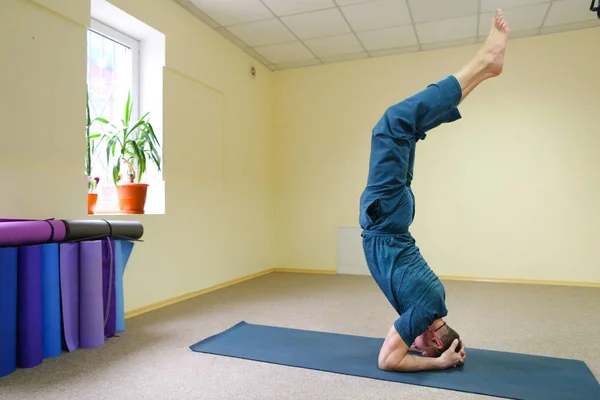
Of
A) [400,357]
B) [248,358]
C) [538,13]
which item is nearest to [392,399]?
[400,357]

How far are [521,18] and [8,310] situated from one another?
15.4 feet

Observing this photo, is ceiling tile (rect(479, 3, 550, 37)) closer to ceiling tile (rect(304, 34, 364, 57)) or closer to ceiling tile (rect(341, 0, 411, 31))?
ceiling tile (rect(341, 0, 411, 31))

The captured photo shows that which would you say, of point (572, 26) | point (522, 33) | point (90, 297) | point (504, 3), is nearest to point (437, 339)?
point (90, 297)

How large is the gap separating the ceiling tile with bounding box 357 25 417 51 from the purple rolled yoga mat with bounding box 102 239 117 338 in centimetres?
336

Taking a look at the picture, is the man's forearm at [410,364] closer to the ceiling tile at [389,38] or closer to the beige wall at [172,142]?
the beige wall at [172,142]

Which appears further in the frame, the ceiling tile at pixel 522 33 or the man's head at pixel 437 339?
the ceiling tile at pixel 522 33

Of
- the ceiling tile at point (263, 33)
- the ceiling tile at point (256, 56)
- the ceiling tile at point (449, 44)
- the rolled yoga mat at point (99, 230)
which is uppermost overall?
the ceiling tile at point (449, 44)

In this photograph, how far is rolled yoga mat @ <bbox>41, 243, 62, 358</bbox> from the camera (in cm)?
231

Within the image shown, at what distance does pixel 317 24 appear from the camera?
4.54 m

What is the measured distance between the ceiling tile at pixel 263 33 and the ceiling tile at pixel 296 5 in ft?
0.80

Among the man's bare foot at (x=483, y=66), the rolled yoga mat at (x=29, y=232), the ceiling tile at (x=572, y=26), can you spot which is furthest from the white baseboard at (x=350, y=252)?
the rolled yoga mat at (x=29, y=232)

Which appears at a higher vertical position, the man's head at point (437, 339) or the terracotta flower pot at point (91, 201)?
the terracotta flower pot at point (91, 201)

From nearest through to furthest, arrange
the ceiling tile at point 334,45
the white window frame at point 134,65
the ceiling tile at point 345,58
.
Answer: the white window frame at point 134,65, the ceiling tile at point 334,45, the ceiling tile at point 345,58

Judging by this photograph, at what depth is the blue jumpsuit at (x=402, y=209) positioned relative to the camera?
212 centimetres
